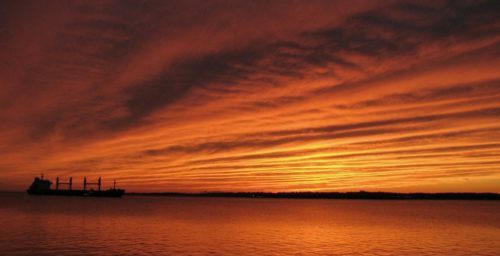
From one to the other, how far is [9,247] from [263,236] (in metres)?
26.5

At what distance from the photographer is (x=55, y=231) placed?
5006 centimetres

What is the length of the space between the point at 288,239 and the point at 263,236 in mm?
4210

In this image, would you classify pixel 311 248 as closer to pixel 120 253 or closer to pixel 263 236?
pixel 263 236

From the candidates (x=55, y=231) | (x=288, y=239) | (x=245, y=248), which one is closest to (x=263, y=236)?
(x=288, y=239)

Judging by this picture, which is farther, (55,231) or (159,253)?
(55,231)

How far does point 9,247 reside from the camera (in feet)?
119

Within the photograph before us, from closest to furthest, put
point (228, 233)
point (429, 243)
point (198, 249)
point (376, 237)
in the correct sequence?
1. point (198, 249)
2. point (429, 243)
3. point (376, 237)
4. point (228, 233)

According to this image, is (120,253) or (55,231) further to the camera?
(55,231)

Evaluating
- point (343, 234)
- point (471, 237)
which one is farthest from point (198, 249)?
point (471, 237)

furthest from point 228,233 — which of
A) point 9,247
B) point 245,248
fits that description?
point 9,247

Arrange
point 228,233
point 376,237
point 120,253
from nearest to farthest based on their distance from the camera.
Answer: point 120,253 → point 376,237 → point 228,233

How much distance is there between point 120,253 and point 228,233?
67.8ft

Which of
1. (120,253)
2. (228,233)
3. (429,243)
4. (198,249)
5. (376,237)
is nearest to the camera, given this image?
(120,253)

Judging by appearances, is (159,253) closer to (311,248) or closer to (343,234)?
(311,248)
